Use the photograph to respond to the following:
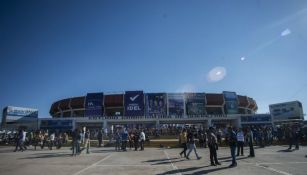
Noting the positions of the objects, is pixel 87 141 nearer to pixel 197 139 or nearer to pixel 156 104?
pixel 197 139

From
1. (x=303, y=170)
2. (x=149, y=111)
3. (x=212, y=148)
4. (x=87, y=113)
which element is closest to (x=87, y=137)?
(x=212, y=148)

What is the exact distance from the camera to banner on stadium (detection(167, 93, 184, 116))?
197ft

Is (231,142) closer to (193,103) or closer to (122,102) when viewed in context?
(193,103)

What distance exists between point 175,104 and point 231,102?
16988 mm

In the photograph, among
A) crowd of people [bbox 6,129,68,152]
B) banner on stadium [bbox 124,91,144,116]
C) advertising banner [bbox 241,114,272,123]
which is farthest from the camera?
advertising banner [bbox 241,114,272,123]

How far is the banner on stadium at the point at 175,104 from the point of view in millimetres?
59938

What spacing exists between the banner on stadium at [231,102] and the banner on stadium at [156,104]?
60.0 ft

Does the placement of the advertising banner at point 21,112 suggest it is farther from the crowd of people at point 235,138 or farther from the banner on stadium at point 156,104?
the crowd of people at point 235,138

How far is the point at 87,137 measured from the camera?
54.5 ft

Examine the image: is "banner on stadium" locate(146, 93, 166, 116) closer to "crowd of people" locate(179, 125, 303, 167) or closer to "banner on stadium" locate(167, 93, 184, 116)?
"banner on stadium" locate(167, 93, 184, 116)

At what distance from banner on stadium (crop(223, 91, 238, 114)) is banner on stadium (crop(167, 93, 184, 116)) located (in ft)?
43.9

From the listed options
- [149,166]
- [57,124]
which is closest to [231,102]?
[57,124]

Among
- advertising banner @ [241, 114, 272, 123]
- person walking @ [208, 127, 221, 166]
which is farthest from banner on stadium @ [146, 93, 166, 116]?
person walking @ [208, 127, 221, 166]

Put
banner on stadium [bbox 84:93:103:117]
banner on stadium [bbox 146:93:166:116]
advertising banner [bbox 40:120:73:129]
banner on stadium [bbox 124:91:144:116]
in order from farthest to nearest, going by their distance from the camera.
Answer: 1. banner on stadium [bbox 84:93:103:117]
2. banner on stadium [bbox 146:93:166:116]
3. banner on stadium [bbox 124:91:144:116]
4. advertising banner [bbox 40:120:73:129]
